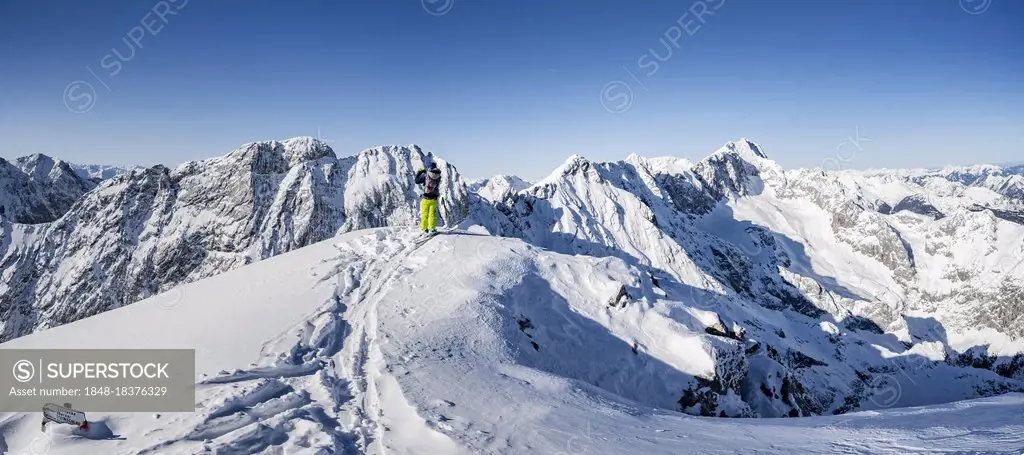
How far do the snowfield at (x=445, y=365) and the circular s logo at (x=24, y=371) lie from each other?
1.80 metres

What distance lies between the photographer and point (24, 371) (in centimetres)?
1232

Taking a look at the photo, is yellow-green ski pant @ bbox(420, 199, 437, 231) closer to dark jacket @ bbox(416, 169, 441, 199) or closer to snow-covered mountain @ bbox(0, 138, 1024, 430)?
dark jacket @ bbox(416, 169, 441, 199)

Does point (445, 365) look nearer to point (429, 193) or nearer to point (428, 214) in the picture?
point (429, 193)

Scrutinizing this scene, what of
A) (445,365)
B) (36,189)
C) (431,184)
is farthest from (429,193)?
(36,189)

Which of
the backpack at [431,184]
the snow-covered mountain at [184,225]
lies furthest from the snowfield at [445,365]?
the snow-covered mountain at [184,225]

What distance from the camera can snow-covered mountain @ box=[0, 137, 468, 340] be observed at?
85188mm

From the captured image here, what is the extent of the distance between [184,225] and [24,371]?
9335 centimetres

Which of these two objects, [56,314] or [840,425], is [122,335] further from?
[56,314]

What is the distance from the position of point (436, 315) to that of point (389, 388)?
20.3 feet

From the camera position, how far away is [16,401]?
34.6ft

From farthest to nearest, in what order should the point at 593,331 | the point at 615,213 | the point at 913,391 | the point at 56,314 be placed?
the point at 615,213
the point at 913,391
the point at 56,314
the point at 593,331

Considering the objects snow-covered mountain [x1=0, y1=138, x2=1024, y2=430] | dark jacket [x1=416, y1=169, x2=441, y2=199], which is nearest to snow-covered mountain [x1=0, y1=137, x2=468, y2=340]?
snow-covered mountain [x1=0, y1=138, x2=1024, y2=430]

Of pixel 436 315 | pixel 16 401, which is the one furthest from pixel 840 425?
pixel 16 401

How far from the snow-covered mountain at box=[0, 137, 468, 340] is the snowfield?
72913mm
